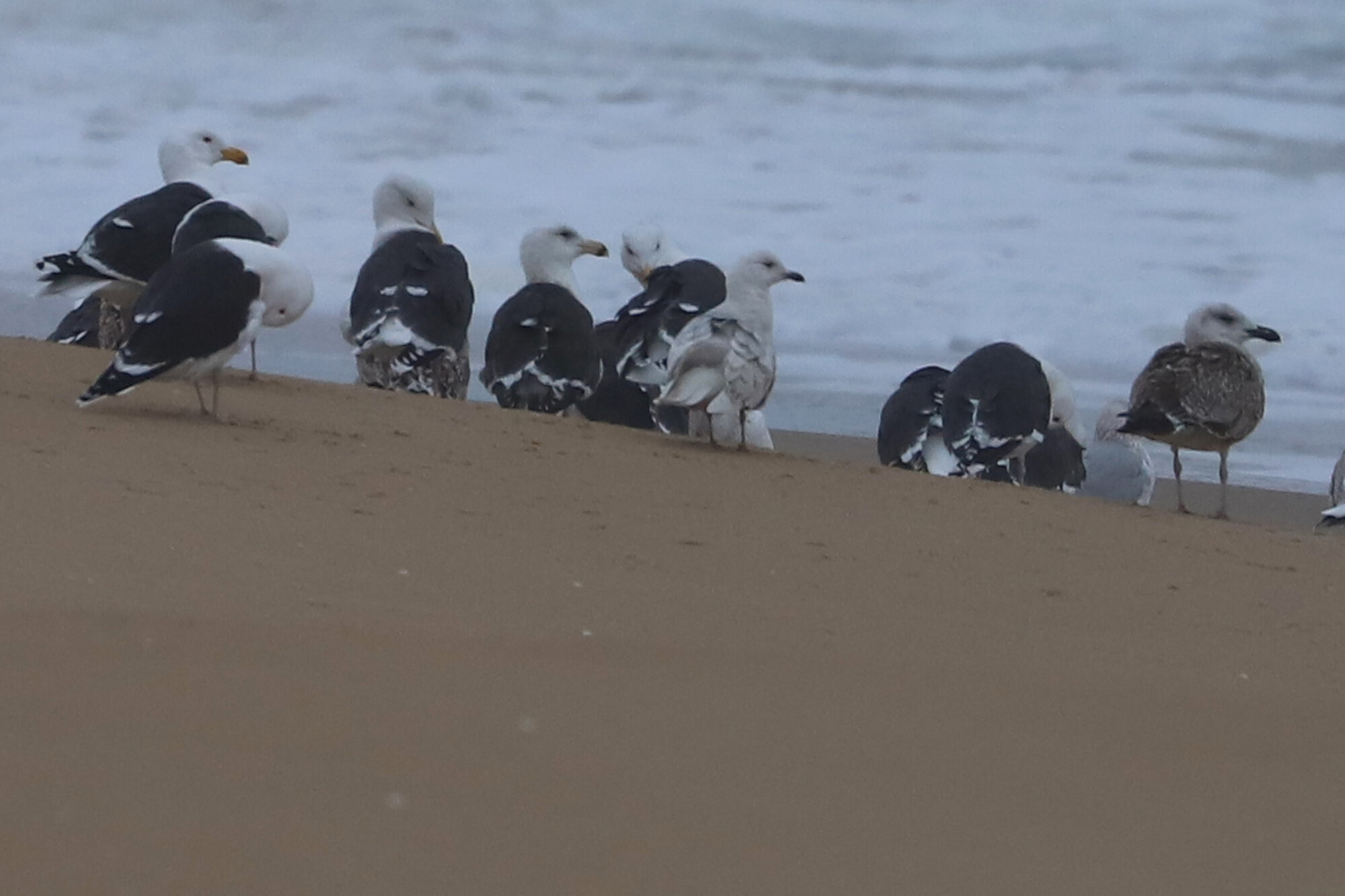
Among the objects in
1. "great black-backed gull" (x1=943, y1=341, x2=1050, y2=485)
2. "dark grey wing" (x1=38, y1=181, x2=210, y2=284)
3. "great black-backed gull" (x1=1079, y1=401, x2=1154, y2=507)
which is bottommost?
"great black-backed gull" (x1=1079, y1=401, x2=1154, y2=507)

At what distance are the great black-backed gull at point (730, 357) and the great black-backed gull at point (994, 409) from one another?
1634mm

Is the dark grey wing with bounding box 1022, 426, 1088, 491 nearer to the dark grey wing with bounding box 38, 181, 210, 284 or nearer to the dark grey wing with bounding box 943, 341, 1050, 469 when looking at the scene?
the dark grey wing with bounding box 943, 341, 1050, 469

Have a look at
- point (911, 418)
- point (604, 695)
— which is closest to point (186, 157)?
point (911, 418)

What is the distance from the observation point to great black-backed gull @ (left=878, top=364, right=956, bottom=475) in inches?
481

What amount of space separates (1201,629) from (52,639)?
3.51 meters

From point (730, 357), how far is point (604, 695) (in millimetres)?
5497

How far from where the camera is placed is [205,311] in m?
8.44

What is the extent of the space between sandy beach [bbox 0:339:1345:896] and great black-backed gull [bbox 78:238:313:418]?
534 mm

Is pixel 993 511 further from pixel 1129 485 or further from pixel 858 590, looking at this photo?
pixel 1129 485

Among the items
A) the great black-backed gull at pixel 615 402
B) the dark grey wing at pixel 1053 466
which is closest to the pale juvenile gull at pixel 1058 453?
the dark grey wing at pixel 1053 466

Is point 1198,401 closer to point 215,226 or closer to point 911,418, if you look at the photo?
point 911,418

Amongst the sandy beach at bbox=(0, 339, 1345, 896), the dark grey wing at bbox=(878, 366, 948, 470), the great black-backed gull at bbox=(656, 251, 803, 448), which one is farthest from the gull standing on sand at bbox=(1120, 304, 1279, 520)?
the sandy beach at bbox=(0, 339, 1345, 896)

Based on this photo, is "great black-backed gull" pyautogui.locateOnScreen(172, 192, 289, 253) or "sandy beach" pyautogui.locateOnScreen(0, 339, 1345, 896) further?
"great black-backed gull" pyautogui.locateOnScreen(172, 192, 289, 253)

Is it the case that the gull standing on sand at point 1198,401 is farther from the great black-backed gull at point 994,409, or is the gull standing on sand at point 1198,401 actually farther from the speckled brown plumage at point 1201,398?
the great black-backed gull at point 994,409
